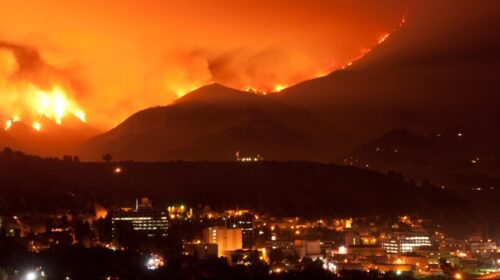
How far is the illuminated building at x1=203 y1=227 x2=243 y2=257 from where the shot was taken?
100ft

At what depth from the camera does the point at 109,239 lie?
29.1m

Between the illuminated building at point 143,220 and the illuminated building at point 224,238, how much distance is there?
1814 millimetres

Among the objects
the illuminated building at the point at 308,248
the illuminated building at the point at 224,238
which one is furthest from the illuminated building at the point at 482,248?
the illuminated building at the point at 224,238

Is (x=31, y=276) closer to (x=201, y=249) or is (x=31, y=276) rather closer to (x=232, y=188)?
(x=201, y=249)

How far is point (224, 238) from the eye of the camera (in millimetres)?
30844

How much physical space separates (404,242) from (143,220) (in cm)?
1098

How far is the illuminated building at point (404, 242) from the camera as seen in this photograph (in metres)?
32.6

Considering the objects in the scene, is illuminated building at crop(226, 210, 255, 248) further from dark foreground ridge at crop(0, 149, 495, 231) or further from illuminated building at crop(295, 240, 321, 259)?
dark foreground ridge at crop(0, 149, 495, 231)

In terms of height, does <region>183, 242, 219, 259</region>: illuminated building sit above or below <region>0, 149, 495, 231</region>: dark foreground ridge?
below

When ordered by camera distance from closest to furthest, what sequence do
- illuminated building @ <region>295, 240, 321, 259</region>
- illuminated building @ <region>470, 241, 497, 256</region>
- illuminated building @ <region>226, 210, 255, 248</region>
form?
illuminated building @ <region>295, 240, 321, 259</region> < illuminated building @ <region>470, 241, 497, 256</region> < illuminated building @ <region>226, 210, 255, 248</region>

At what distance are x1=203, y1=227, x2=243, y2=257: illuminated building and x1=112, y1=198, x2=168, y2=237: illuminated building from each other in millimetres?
1814

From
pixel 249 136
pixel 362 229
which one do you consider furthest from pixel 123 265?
pixel 249 136

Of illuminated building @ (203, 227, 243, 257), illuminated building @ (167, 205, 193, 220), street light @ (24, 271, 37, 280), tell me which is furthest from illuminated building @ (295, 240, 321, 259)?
street light @ (24, 271, 37, 280)

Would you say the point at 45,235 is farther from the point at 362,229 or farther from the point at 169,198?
the point at 362,229
